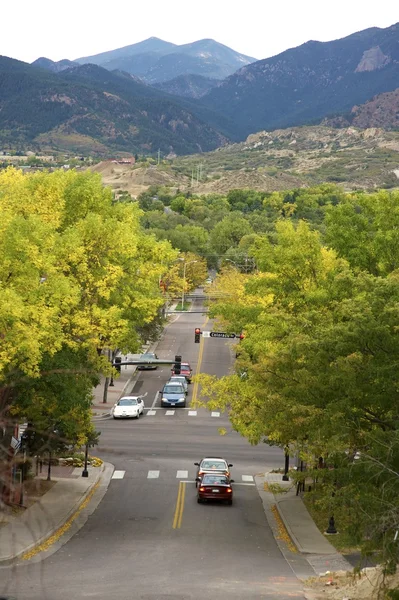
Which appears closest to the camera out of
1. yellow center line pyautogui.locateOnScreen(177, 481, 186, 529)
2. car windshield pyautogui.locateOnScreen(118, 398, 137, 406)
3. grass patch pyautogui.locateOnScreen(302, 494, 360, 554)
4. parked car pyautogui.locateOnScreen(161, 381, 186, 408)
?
grass patch pyautogui.locateOnScreen(302, 494, 360, 554)

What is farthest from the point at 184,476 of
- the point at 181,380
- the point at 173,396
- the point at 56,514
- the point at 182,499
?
the point at 181,380

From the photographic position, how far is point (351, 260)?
36969 millimetres

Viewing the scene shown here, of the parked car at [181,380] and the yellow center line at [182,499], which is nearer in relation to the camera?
the yellow center line at [182,499]

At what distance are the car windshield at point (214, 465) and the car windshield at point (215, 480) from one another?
1982 mm

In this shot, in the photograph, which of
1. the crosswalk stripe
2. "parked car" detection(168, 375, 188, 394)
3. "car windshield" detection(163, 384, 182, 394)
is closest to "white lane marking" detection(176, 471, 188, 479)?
the crosswalk stripe

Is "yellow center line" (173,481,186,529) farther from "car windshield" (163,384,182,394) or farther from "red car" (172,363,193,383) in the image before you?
"red car" (172,363,193,383)

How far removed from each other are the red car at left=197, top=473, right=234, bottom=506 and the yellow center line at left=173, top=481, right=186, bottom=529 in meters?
0.75

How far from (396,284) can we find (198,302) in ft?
296

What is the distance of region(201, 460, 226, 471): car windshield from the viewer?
39.1 meters

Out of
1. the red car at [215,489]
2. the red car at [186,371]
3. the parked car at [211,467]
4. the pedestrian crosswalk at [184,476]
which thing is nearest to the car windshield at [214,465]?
the parked car at [211,467]

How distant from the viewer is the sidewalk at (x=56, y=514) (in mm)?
27344

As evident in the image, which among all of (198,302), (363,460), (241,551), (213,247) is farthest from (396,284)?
(213,247)

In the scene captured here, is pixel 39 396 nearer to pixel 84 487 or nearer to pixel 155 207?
pixel 84 487

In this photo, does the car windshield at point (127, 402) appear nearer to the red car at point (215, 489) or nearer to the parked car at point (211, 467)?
the parked car at point (211, 467)
